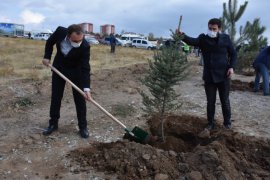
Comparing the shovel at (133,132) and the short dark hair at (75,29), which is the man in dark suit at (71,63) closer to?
the short dark hair at (75,29)

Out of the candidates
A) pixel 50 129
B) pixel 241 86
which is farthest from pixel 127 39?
pixel 50 129

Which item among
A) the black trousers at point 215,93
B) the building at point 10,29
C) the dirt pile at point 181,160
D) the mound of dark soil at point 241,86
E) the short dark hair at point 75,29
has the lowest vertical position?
the dirt pile at point 181,160

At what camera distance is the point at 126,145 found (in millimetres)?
4938

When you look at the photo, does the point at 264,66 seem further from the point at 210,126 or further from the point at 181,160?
the point at 181,160

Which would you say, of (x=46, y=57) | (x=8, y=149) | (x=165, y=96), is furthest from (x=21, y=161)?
(x=165, y=96)

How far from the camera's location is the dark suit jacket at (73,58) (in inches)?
212

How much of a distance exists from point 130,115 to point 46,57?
2.03 meters

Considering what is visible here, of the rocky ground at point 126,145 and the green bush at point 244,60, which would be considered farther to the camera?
the green bush at point 244,60

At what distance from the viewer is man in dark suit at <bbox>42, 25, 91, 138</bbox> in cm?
535

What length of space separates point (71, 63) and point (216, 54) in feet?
6.72

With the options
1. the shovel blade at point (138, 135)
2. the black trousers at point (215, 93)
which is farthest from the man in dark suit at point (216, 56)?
the shovel blade at point (138, 135)

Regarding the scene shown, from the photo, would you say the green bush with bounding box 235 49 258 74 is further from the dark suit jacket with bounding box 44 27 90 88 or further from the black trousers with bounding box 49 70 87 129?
the dark suit jacket with bounding box 44 27 90 88

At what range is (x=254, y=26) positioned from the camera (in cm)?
1577

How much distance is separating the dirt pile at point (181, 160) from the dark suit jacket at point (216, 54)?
3.07ft
